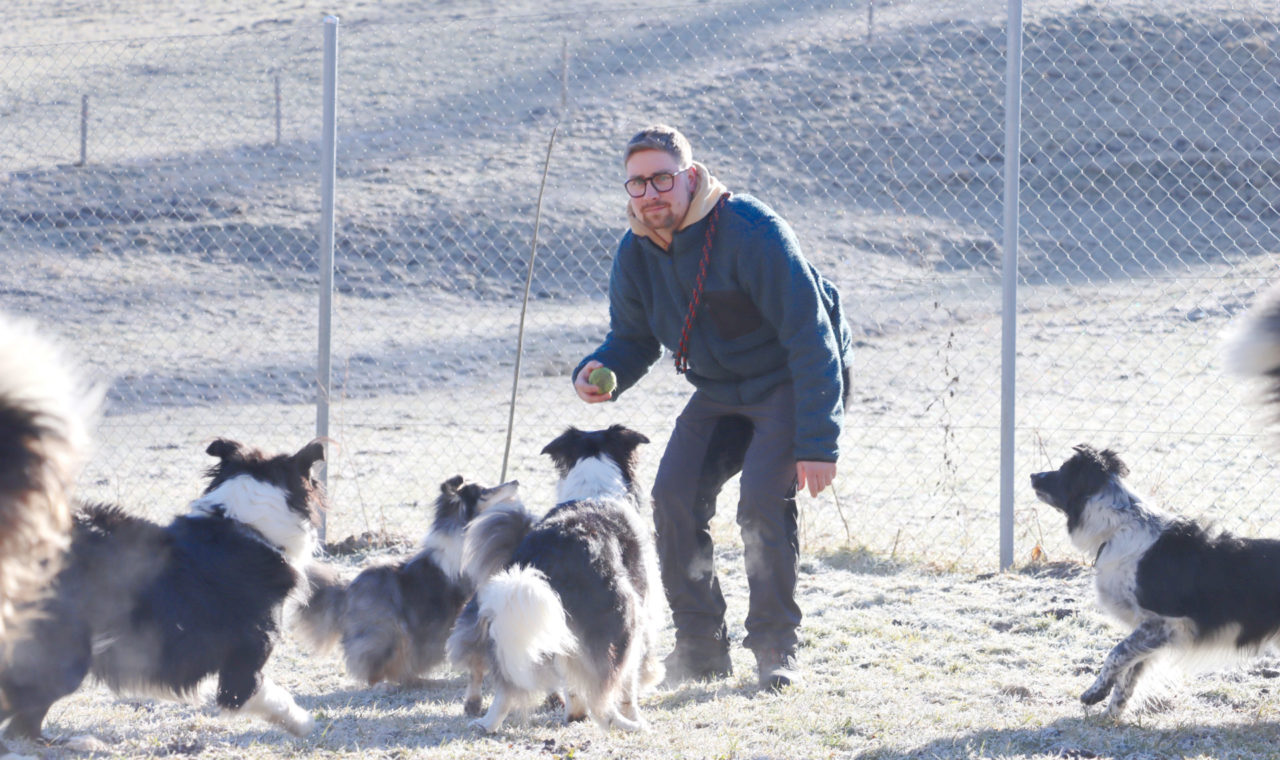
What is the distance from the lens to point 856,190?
18.0 metres

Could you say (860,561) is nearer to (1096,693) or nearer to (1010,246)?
(1010,246)

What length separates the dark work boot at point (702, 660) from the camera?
4.21 m

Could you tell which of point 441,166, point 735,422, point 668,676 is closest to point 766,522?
point 735,422

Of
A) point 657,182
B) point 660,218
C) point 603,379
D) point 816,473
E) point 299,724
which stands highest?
point 657,182

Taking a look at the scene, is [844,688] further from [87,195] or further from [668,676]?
[87,195]

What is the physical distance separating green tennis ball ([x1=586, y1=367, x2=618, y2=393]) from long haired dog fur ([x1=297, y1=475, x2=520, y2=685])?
22.0 inches

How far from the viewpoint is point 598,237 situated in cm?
1727

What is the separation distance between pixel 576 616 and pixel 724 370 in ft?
3.61

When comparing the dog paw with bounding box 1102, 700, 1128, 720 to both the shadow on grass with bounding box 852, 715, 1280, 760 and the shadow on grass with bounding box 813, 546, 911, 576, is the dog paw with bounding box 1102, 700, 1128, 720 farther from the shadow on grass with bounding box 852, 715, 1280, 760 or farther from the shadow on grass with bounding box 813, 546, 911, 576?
the shadow on grass with bounding box 813, 546, 911, 576

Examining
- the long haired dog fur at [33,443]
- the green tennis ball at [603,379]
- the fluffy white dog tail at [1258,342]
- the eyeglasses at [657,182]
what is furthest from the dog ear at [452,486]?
the fluffy white dog tail at [1258,342]

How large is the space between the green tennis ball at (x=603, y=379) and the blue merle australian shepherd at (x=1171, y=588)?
67.3 inches

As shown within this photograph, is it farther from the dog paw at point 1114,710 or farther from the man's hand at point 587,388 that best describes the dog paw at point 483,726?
the dog paw at point 1114,710

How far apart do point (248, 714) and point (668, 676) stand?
1.50m

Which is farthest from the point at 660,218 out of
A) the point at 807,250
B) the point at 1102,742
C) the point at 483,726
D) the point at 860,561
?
the point at 807,250
